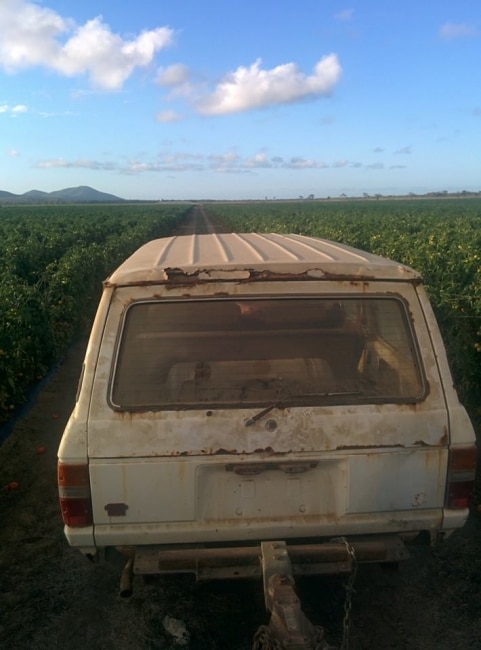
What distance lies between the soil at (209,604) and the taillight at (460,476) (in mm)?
839

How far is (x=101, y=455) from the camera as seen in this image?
2693 millimetres

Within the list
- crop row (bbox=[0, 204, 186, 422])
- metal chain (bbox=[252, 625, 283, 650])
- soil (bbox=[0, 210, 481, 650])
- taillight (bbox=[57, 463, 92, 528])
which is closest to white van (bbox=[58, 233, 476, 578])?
taillight (bbox=[57, 463, 92, 528])

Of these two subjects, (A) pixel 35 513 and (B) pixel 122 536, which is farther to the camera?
(A) pixel 35 513

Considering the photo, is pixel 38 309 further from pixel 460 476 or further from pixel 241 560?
pixel 460 476

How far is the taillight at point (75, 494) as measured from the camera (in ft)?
8.88

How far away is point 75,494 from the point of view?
8.95 feet

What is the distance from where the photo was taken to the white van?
107 inches

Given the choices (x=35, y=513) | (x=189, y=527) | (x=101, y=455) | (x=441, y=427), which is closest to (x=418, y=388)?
(x=441, y=427)

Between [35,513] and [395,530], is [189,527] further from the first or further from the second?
A: [35,513]

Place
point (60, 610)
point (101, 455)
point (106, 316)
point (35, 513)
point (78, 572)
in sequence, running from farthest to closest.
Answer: point (35, 513)
point (78, 572)
point (60, 610)
point (106, 316)
point (101, 455)

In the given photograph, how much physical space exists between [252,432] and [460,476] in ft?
3.12

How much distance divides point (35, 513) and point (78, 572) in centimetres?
100

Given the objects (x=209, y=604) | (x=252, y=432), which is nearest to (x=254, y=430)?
(x=252, y=432)

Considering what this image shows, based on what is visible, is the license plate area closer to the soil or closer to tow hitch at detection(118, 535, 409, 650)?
tow hitch at detection(118, 535, 409, 650)
